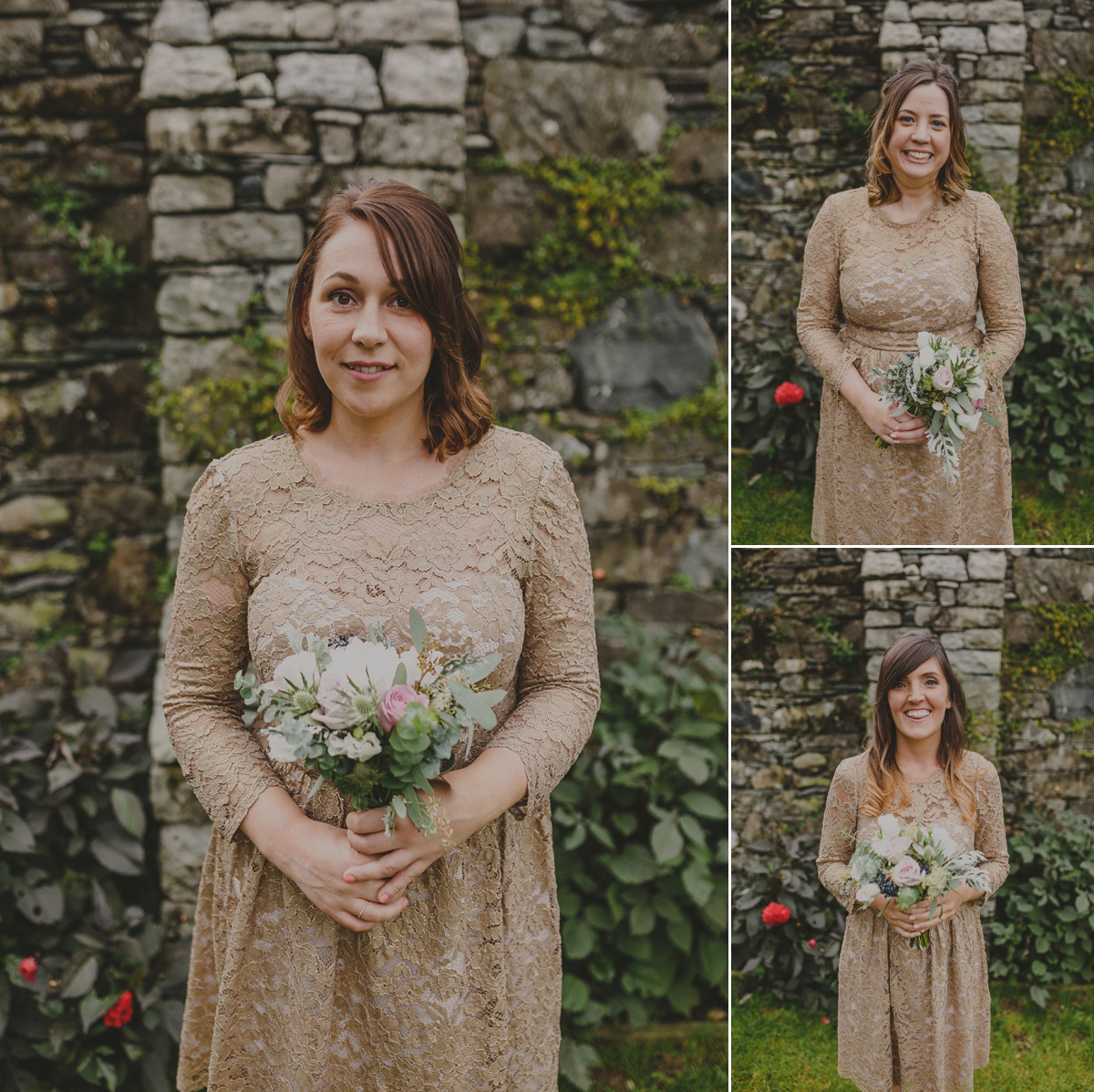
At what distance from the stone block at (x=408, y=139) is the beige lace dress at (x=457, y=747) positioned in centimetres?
177

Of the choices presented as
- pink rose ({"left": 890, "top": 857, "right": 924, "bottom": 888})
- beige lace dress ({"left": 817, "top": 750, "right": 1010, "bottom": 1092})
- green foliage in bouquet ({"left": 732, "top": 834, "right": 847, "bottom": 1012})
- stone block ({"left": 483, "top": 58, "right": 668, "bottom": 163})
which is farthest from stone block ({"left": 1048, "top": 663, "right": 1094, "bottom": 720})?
stone block ({"left": 483, "top": 58, "right": 668, "bottom": 163})

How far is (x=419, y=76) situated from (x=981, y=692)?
3.25 m

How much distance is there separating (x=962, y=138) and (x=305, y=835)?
89.2 inches

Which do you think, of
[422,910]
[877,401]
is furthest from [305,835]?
[877,401]

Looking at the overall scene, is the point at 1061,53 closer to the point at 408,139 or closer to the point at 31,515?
the point at 408,139

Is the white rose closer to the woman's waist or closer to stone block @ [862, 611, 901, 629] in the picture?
the woman's waist

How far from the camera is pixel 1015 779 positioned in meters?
3.45

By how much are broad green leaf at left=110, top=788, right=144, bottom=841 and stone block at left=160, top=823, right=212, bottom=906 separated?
0.16 metres

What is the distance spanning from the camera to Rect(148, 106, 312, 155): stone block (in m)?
2.90

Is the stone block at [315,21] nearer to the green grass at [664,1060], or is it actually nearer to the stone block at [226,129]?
the stone block at [226,129]

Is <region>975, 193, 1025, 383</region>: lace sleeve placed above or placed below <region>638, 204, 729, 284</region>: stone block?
below

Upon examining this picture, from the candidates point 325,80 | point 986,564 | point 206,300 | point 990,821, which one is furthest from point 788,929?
point 325,80

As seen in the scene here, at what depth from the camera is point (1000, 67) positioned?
2.27 m

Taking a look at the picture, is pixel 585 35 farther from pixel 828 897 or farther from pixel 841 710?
pixel 828 897
